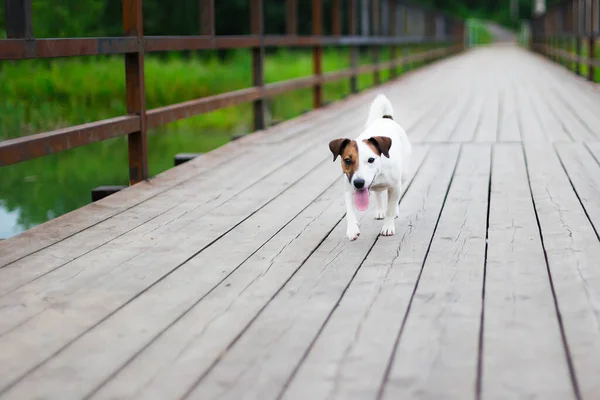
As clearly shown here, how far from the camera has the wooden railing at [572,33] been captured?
13305 mm

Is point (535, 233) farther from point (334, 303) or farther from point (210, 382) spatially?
point (210, 382)

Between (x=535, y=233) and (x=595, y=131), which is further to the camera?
A: (x=595, y=131)

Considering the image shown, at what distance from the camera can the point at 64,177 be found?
8.02 meters

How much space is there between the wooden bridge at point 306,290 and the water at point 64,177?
4.74ft

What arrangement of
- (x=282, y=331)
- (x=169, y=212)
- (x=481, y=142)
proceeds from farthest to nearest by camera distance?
(x=481, y=142), (x=169, y=212), (x=282, y=331)

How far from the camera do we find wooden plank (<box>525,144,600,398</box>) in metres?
2.28

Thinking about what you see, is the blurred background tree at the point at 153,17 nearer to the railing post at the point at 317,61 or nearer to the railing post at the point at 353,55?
the railing post at the point at 317,61

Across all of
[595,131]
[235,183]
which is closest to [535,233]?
[235,183]

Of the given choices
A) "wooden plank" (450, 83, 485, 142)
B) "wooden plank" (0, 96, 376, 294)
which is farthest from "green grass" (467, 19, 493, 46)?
"wooden plank" (0, 96, 376, 294)

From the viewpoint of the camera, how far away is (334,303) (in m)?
2.76

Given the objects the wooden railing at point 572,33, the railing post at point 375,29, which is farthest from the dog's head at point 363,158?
the railing post at point 375,29

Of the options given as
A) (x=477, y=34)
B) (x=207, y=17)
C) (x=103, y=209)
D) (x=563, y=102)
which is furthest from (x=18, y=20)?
(x=477, y=34)

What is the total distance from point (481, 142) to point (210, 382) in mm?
4788

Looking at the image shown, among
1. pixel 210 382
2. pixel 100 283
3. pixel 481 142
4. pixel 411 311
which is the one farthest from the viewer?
pixel 481 142
